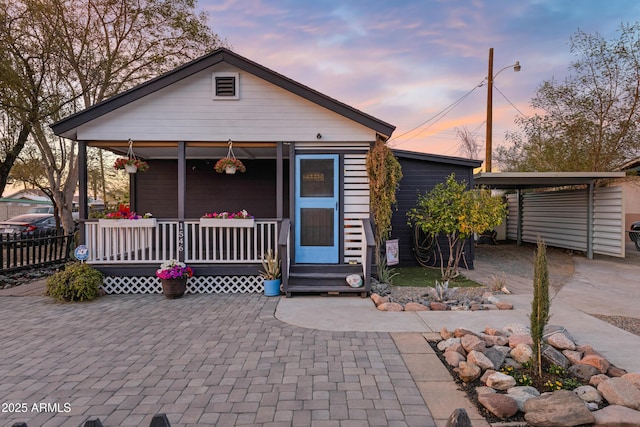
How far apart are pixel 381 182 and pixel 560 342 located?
3.38 metres

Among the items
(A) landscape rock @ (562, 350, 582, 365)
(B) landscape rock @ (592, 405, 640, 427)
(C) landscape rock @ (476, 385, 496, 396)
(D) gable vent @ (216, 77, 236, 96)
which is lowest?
(C) landscape rock @ (476, 385, 496, 396)

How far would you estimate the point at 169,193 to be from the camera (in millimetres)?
8562

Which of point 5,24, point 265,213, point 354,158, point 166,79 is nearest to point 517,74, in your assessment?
point 354,158

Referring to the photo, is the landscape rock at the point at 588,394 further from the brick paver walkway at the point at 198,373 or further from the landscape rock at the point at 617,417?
the brick paver walkway at the point at 198,373

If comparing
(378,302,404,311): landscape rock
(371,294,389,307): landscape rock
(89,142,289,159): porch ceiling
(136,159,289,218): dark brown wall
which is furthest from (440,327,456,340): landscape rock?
(136,159,289,218): dark brown wall

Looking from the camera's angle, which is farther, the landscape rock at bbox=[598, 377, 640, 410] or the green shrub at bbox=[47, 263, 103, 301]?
the green shrub at bbox=[47, 263, 103, 301]

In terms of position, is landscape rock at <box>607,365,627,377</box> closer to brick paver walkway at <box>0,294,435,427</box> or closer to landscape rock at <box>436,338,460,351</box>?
landscape rock at <box>436,338,460,351</box>

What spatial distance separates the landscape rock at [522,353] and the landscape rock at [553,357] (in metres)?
0.12

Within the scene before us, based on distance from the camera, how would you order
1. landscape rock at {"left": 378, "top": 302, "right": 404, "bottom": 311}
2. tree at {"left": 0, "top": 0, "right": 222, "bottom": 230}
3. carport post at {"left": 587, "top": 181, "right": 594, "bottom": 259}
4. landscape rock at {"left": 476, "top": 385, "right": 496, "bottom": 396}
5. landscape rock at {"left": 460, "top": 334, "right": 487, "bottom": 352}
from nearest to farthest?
1. landscape rock at {"left": 476, "top": 385, "right": 496, "bottom": 396}
2. landscape rock at {"left": 460, "top": 334, "right": 487, "bottom": 352}
3. landscape rock at {"left": 378, "top": 302, "right": 404, "bottom": 311}
4. tree at {"left": 0, "top": 0, "right": 222, "bottom": 230}
5. carport post at {"left": 587, "top": 181, "right": 594, "bottom": 259}

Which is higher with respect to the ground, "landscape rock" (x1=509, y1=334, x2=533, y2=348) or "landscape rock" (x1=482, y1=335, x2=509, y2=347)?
"landscape rock" (x1=509, y1=334, x2=533, y2=348)

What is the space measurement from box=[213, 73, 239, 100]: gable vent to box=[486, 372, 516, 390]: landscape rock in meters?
5.46

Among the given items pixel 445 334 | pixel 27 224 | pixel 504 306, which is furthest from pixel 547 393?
pixel 27 224

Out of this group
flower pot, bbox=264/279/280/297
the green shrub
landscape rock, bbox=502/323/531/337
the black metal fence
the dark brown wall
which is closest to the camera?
landscape rock, bbox=502/323/531/337

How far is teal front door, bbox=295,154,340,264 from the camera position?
6238mm
